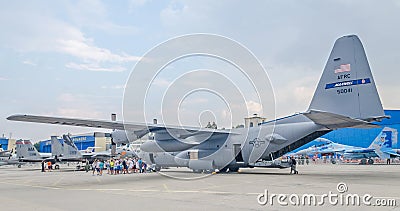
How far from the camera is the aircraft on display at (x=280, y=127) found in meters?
15.5

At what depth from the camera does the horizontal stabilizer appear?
48.3ft

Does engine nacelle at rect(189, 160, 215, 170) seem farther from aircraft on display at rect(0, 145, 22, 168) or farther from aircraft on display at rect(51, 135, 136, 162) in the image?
aircraft on display at rect(0, 145, 22, 168)

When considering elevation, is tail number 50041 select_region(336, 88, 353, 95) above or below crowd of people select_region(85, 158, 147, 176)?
above

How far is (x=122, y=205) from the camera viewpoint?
9555 millimetres

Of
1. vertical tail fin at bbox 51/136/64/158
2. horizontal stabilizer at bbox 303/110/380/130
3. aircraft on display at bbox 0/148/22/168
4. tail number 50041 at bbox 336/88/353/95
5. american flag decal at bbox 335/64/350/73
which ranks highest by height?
american flag decal at bbox 335/64/350/73

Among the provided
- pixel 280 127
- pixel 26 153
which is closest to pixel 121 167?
pixel 280 127

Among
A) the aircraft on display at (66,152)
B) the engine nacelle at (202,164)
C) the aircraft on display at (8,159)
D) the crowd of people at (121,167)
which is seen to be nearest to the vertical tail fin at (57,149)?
the aircraft on display at (66,152)

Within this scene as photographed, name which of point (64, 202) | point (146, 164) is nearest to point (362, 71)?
point (64, 202)

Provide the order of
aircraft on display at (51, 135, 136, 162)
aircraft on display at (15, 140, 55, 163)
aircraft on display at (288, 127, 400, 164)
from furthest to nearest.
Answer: aircraft on display at (288, 127, 400, 164) < aircraft on display at (15, 140, 55, 163) < aircraft on display at (51, 135, 136, 162)

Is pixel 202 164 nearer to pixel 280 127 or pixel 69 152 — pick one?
pixel 280 127

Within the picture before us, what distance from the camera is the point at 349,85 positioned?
627 inches

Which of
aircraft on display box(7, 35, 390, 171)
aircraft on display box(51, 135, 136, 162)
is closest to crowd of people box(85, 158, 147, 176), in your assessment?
aircraft on display box(7, 35, 390, 171)

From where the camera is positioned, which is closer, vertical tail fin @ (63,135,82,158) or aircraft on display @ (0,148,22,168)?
vertical tail fin @ (63,135,82,158)

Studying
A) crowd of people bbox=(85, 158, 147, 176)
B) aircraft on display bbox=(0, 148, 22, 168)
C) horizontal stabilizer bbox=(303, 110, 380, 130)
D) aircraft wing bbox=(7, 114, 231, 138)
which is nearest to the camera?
horizontal stabilizer bbox=(303, 110, 380, 130)
